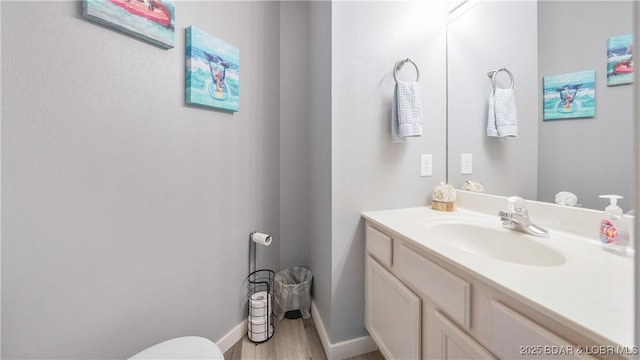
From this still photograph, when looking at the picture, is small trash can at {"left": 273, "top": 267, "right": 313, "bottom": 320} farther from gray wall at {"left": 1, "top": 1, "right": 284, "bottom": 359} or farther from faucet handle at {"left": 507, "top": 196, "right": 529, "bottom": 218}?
faucet handle at {"left": 507, "top": 196, "right": 529, "bottom": 218}

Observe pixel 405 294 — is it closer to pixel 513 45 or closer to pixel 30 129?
pixel 513 45

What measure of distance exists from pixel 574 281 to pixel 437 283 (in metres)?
0.32

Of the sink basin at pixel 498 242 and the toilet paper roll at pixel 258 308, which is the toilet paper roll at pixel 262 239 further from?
the sink basin at pixel 498 242

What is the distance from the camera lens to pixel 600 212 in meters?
0.81

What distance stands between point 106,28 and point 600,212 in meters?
1.88

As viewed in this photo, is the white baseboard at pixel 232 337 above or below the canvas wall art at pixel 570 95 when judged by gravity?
below

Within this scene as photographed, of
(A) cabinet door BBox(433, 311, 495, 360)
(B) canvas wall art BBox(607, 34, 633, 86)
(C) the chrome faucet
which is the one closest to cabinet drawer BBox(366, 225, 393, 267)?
(A) cabinet door BBox(433, 311, 495, 360)

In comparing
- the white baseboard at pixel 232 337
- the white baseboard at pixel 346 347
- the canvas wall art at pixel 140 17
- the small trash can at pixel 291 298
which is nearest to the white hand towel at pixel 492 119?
the white baseboard at pixel 346 347

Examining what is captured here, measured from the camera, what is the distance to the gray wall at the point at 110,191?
0.73 meters

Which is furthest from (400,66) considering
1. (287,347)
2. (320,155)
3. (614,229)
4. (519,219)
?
(287,347)

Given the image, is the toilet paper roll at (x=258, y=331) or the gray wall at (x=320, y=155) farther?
the toilet paper roll at (x=258, y=331)

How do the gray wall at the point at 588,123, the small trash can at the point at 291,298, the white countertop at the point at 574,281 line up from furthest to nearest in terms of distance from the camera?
the small trash can at the point at 291,298
the gray wall at the point at 588,123
the white countertop at the point at 574,281

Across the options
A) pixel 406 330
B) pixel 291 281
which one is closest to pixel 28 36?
pixel 406 330

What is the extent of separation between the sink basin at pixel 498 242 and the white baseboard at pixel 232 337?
126 cm
